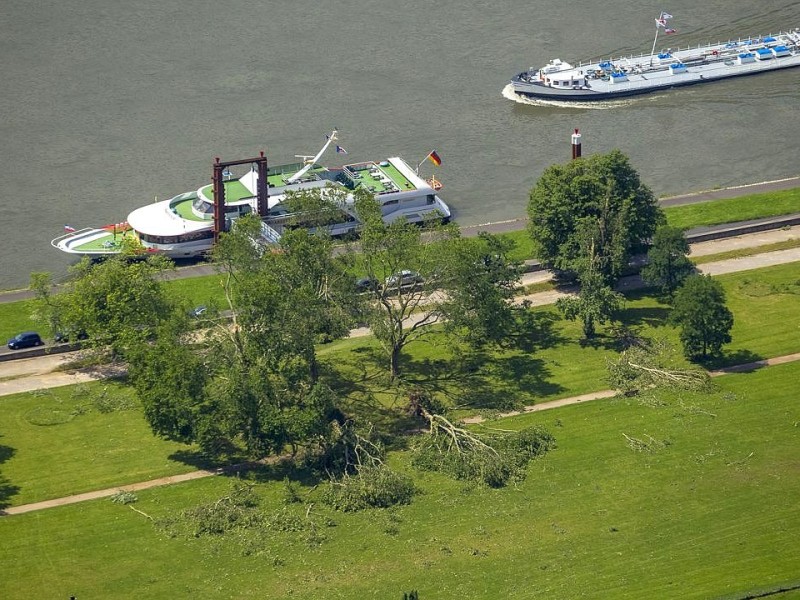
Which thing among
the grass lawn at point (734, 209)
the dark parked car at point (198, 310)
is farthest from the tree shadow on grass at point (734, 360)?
the dark parked car at point (198, 310)

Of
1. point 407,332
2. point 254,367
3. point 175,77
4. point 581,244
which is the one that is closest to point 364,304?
point 407,332

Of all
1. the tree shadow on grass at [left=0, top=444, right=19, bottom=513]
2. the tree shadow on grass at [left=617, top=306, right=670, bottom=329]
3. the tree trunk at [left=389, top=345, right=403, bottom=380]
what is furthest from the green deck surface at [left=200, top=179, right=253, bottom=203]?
the tree shadow on grass at [left=0, top=444, right=19, bottom=513]

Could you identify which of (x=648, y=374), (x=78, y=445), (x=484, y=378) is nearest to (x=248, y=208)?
(x=484, y=378)

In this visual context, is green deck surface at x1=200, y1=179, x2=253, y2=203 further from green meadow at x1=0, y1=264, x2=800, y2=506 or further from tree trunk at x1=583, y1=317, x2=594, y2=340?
tree trunk at x1=583, y1=317, x2=594, y2=340

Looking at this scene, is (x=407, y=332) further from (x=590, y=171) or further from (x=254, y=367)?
(x=590, y=171)

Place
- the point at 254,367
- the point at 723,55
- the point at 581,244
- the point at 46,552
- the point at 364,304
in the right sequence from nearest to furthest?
the point at 46,552 → the point at 254,367 → the point at 364,304 → the point at 581,244 → the point at 723,55

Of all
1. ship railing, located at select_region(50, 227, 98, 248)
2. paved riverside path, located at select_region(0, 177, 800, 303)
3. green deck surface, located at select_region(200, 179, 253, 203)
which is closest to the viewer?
paved riverside path, located at select_region(0, 177, 800, 303)

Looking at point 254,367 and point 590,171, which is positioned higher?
point 590,171

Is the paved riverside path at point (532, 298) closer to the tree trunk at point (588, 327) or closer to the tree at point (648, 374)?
the tree trunk at point (588, 327)
